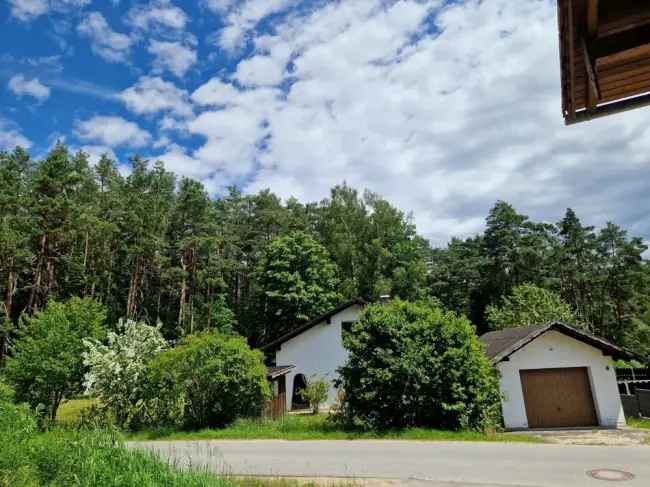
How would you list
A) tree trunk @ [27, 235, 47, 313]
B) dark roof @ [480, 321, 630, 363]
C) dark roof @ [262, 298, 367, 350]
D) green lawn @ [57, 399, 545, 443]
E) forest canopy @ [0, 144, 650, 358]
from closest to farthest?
1. green lawn @ [57, 399, 545, 443]
2. dark roof @ [480, 321, 630, 363]
3. dark roof @ [262, 298, 367, 350]
4. tree trunk @ [27, 235, 47, 313]
5. forest canopy @ [0, 144, 650, 358]

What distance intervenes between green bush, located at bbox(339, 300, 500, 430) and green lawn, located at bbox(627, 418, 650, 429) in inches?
214

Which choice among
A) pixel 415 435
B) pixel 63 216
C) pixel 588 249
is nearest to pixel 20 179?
pixel 63 216

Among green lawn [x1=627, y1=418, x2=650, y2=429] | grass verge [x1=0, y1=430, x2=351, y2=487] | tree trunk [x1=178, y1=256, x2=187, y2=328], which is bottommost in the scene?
green lawn [x1=627, y1=418, x2=650, y2=429]

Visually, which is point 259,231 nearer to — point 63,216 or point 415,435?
point 63,216

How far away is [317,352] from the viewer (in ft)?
81.5

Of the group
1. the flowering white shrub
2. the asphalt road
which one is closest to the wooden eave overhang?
the asphalt road

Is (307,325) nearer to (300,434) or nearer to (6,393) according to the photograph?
(300,434)

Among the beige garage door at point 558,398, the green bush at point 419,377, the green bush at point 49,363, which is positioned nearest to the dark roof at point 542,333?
the green bush at point 419,377

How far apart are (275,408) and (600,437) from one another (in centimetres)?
1271

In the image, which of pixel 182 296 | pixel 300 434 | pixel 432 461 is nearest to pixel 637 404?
pixel 432 461

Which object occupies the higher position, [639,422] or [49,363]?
[49,363]

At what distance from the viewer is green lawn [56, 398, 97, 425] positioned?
61.9 ft

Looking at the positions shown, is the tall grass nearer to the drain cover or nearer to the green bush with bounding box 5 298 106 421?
the drain cover

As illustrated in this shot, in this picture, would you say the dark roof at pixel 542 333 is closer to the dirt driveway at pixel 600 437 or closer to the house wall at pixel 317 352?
the dirt driveway at pixel 600 437
